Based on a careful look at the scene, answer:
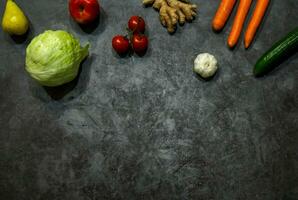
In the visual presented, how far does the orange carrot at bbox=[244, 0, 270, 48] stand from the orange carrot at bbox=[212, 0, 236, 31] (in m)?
0.17

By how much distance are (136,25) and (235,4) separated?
720 mm

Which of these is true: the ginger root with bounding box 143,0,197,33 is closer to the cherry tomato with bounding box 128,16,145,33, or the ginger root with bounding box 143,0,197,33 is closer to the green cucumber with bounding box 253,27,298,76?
the cherry tomato with bounding box 128,16,145,33

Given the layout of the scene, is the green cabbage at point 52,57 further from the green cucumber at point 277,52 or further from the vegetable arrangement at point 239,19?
the green cucumber at point 277,52

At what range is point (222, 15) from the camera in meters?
2.91

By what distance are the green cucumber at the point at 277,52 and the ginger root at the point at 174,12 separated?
56 cm

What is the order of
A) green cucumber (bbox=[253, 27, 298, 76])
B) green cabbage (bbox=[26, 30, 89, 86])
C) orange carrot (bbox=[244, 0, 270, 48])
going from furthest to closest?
orange carrot (bbox=[244, 0, 270, 48]) → green cucumber (bbox=[253, 27, 298, 76]) → green cabbage (bbox=[26, 30, 89, 86])

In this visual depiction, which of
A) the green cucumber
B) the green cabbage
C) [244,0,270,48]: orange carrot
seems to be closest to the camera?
the green cabbage

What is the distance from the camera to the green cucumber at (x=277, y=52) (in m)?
2.79

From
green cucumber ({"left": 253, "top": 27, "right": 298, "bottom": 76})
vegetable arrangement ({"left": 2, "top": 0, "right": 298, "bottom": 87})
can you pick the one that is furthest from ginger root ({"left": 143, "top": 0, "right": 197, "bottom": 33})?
green cucumber ({"left": 253, "top": 27, "right": 298, "bottom": 76})

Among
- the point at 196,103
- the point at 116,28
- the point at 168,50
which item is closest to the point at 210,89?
the point at 196,103

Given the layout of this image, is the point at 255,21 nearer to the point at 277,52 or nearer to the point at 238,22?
the point at 238,22

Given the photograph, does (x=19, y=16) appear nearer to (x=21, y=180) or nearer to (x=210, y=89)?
(x=21, y=180)

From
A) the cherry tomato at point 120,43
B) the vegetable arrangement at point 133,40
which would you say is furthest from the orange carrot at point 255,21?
the cherry tomato at point 120,43

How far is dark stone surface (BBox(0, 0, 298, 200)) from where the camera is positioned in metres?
2.74
